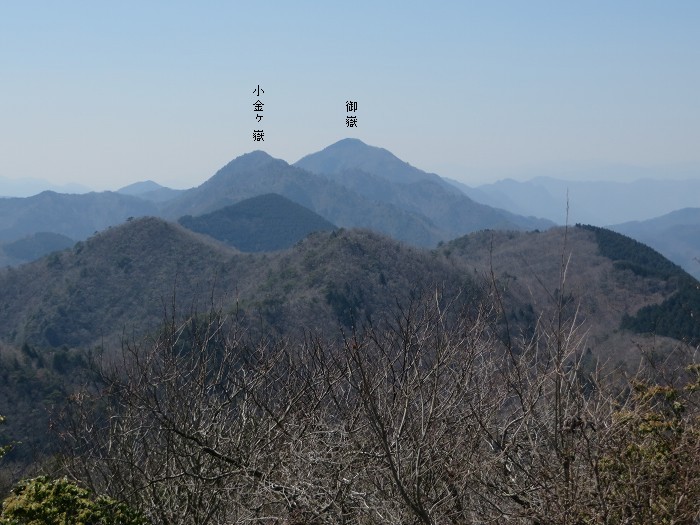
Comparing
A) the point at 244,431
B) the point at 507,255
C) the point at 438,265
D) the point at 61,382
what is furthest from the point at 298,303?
the point at 244,431

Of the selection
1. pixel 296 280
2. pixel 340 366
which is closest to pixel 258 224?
pixel 296 280

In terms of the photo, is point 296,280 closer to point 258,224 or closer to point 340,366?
point 340,366

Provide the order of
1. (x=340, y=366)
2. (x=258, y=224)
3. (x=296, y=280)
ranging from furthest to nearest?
(x=258, y=224) → (x=296, y=280) → (x=340, y=366)

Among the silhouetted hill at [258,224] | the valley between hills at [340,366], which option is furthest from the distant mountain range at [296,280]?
the silhouetted hill at [258,224]

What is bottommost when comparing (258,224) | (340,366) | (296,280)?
(258,224)

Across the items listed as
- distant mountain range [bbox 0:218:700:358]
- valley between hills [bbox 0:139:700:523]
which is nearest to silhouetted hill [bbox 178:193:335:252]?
valley between hills [bbox 0:139:700:523]

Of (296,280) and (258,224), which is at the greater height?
(296,280)

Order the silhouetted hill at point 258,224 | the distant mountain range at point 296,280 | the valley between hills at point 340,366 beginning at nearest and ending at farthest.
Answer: the valley between hills at point 340,366 → the distant mountain range at point 296,280 → the silhouetted hill at point 258,224

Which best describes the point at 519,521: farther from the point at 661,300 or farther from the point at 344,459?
the point at 661,300

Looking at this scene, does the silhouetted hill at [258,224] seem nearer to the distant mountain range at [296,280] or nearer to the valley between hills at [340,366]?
the valley between hills at [340,366]

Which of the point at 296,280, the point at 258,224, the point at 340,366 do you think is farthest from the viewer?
the point at 258,224
